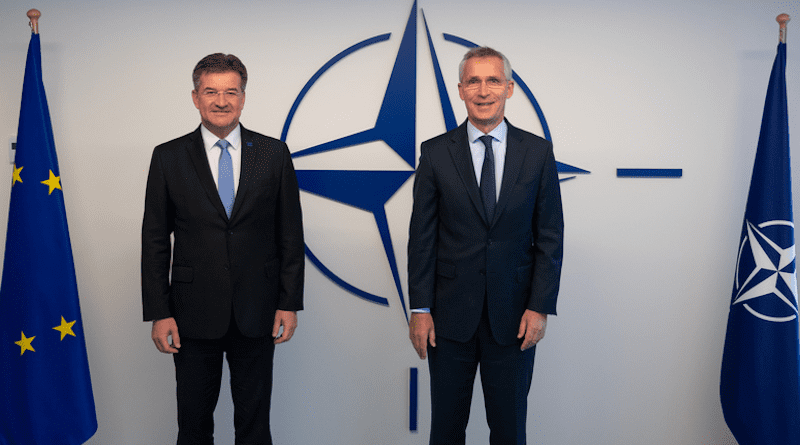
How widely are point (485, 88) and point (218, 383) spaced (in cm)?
137

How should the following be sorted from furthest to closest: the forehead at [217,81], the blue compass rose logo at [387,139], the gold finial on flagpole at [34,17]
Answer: the blue compass rose logo at [387,139] < the gold finial on flagpole at [34,17] < the forehead at [217,81]

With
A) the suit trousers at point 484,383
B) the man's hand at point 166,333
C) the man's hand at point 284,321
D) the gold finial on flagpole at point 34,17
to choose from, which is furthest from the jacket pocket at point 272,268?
the gold finial on flagpole at point 34,17

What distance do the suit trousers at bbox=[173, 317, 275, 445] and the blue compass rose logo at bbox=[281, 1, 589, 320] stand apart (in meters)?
0.72

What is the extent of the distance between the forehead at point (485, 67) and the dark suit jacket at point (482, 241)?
0.20 meters

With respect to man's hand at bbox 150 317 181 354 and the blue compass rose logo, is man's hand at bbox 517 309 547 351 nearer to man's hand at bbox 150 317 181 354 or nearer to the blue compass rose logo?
the blue compass rose logo

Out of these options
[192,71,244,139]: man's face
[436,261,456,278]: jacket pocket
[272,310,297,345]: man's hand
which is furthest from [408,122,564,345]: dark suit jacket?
[192,71,244,139]: man's face

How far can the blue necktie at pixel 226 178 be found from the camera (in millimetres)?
1861

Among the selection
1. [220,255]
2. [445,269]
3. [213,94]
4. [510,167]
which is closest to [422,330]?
[445,269]

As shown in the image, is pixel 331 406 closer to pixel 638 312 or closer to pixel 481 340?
pixel 481 340

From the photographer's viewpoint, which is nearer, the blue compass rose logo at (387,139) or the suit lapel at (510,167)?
the suit lapel at (510,167)

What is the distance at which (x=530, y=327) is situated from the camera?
1750 millimetres

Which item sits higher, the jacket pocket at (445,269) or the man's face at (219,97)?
the man's face at (219,97)

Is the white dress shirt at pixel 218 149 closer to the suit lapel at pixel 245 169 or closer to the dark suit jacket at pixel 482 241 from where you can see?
the suit lapel at pixel 245 169

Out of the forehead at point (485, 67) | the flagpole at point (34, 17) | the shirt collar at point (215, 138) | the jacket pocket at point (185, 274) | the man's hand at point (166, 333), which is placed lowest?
the man's hand at point (166, 333)
